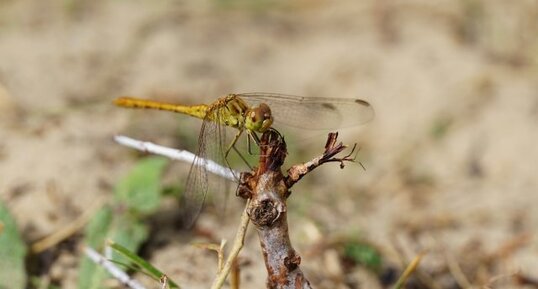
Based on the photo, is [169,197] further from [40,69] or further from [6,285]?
[40,69]

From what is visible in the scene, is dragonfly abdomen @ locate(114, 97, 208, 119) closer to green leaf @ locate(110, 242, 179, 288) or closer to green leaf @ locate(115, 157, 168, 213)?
green leaf @ locate(115, 157, 168, 213)

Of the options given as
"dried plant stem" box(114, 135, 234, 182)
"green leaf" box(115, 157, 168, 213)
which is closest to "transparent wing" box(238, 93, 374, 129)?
"green leaf" box(115, 157, 168, 213)

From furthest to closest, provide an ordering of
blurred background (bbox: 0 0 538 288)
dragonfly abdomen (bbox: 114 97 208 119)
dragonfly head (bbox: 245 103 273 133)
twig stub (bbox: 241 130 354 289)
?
blurred background (bbox: 0 0 538 288) → dragonfly abdomen (bbox: 114 97 208 119) → dragonfly head (bbox: 245 103 273 133) → twig stub (bbox: 241 130 354 289)

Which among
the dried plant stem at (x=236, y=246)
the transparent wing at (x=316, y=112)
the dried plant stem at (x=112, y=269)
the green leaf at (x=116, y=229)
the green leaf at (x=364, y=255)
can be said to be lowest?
the dried plant stem at (x=112, y=269)

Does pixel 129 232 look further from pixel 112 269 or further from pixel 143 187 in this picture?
pixel 112 269

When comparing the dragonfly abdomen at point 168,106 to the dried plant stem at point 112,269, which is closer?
the dried plant stem at point 112,269

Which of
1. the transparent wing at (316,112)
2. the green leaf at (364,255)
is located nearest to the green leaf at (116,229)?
the transparent wing at (316,112)

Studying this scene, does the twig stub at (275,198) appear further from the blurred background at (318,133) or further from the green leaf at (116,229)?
the green leaf at (116,229)
